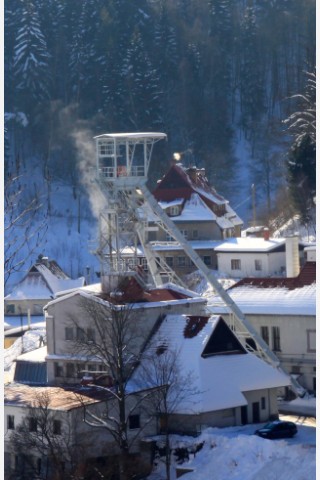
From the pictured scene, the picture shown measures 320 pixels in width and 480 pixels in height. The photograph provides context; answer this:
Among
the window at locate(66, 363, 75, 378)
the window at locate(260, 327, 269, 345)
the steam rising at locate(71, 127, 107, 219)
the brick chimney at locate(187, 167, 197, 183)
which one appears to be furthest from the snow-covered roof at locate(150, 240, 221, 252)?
the steam rising at locate(71, 127, 107, 219)

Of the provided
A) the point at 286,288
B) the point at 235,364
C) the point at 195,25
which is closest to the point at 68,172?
the point at 195,25

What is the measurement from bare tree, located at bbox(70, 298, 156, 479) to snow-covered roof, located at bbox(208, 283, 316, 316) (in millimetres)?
5940

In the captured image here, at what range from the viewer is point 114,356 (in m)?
29.3

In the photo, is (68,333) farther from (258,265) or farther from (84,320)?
(258,265)

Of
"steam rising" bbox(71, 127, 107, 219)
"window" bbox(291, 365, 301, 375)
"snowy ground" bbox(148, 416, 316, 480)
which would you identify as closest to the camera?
"snowy ground" bbox(148, 416, 316, 480)

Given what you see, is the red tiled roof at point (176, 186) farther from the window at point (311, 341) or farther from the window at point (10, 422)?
the window at point (10, 422)

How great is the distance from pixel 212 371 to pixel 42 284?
21545mm

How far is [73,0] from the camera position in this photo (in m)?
75.3

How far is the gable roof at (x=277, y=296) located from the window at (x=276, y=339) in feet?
1.70

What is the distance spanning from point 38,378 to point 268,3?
165ft

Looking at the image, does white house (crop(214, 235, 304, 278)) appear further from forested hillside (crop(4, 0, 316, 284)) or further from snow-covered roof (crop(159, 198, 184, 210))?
forested hillside (crop(4, 0, 316, 284))

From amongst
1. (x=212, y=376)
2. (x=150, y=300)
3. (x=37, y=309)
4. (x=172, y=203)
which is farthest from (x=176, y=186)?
(x=212, y=376)

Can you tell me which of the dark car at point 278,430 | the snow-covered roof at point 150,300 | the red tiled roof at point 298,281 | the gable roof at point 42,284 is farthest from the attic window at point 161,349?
the gable roof at point 42,284

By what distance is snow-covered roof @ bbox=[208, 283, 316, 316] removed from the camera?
35781 mm
